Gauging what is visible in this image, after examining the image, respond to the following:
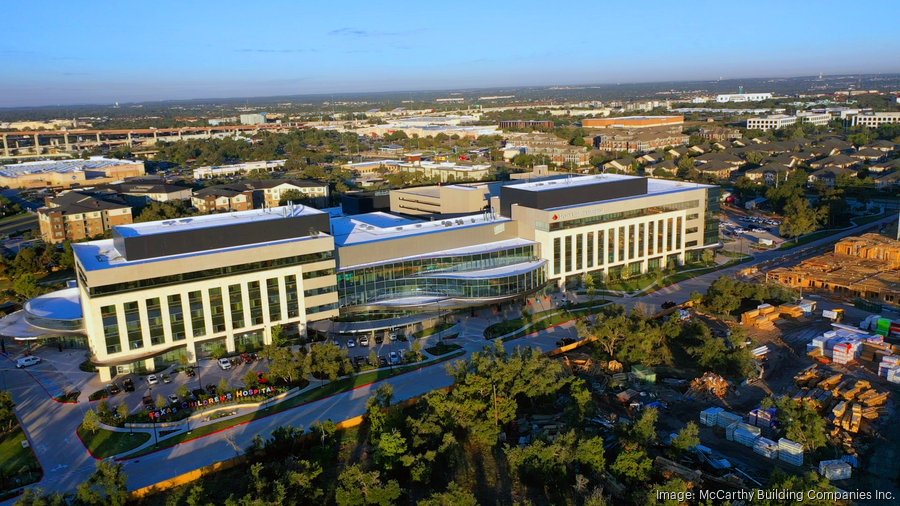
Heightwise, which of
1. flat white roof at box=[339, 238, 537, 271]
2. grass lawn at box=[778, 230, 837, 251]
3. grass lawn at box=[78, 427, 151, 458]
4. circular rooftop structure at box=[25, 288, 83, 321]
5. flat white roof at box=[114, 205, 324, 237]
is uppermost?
flat white roof at box=[114, 205, 324, 237]

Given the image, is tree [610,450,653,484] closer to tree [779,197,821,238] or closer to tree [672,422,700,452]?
tree [672,422,700,452]

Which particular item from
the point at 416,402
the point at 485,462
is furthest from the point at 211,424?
the point at 485,462

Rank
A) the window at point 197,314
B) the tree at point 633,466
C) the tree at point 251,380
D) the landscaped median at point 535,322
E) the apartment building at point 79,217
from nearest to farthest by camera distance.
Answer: the tree at point 633,466
the tree at point 251,380
the window at point 197,314
the landscaped median at point 535,322
the apartment building at point 79,217

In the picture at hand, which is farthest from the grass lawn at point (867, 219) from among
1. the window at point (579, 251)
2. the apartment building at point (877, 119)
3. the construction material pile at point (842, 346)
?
the apartment building at point (877, 119)

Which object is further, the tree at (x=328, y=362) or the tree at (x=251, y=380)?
the tree at (x=328, y=362)

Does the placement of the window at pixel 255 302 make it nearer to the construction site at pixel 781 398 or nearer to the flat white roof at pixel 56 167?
the construction site at pixel 781 398

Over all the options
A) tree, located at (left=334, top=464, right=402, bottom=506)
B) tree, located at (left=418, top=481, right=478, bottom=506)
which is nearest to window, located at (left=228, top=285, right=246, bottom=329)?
tree, located at (left=334, top=464, right=402, bottom=506)
